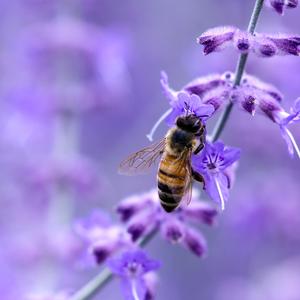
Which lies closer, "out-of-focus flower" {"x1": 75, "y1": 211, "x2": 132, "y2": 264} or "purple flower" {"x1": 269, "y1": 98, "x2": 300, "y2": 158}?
"purple flower" {"x1": 269, "y1": 98, "x2": 300, "y2": 158}

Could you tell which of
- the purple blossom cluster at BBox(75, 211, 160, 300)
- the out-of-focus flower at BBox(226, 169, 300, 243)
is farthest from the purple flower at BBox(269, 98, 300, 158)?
the out-of-focus flower at BBox(226, 169, 300, 243)

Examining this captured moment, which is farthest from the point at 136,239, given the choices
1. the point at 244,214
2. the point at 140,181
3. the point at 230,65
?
the point at 140,181

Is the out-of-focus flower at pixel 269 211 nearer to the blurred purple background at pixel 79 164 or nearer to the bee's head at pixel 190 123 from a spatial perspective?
the blurred purple background at pixel 79 164

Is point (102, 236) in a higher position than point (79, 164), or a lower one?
lower

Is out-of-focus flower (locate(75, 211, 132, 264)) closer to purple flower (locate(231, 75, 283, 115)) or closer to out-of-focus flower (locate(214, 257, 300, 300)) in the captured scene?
purple flower (locate(231, 75, 283, 115))

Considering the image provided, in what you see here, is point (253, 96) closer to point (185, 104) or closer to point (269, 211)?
point (185, 104)

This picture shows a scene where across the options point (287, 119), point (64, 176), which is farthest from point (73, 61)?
point (287, 119)

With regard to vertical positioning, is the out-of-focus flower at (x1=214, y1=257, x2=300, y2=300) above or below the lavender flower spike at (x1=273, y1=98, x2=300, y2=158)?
above
